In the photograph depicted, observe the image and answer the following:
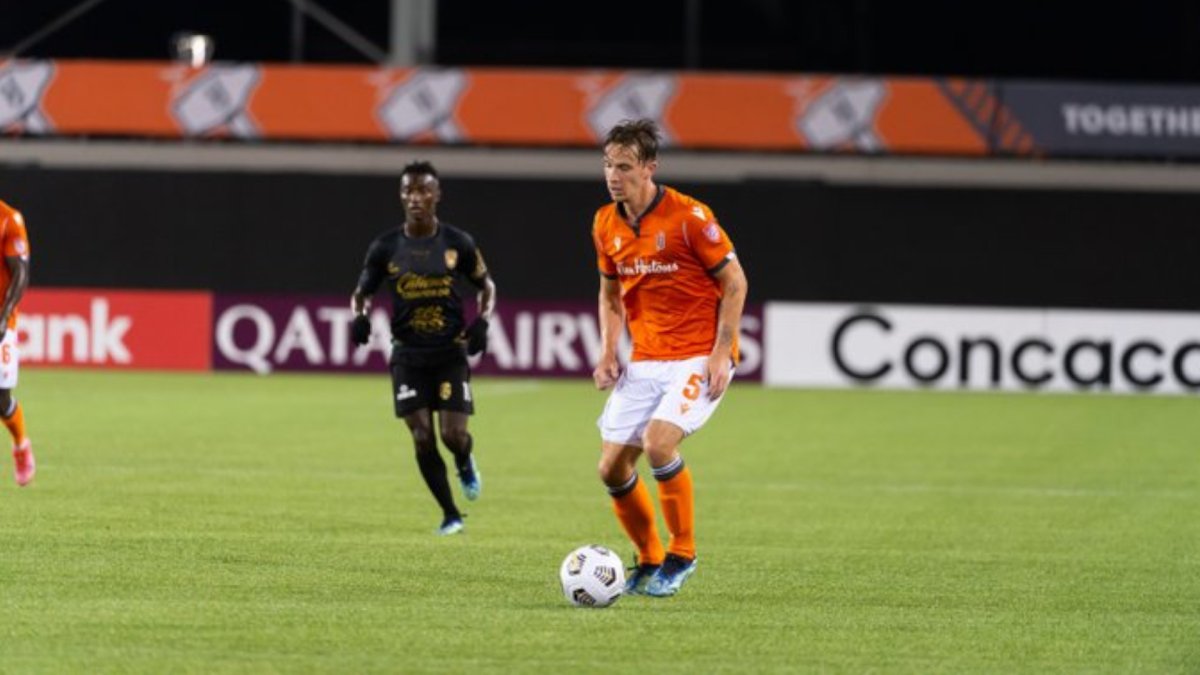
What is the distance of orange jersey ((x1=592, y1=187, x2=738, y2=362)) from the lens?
1070 centimetres

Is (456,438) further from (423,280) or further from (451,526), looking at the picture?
(423,280)

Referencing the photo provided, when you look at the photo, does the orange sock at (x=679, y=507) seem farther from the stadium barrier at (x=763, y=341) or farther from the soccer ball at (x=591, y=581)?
the stadium barrier at (x=763, y=341)

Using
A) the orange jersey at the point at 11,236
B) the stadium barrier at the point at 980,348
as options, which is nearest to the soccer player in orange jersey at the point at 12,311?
the orange jersey at the point at 11,236

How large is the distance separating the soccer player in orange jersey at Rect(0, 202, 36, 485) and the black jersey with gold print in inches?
88.3

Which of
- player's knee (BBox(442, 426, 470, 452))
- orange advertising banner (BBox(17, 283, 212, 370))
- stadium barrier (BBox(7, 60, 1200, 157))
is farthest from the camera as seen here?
orange advertising banner (BBox(17, 283, 212, 370))

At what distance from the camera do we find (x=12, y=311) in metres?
15.0

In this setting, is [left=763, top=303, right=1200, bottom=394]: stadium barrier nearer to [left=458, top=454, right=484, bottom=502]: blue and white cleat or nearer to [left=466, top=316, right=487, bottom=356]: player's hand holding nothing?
[left=458, top=454, right=484, bottom=502]: blue and white cleat

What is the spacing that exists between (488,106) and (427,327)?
713 inches

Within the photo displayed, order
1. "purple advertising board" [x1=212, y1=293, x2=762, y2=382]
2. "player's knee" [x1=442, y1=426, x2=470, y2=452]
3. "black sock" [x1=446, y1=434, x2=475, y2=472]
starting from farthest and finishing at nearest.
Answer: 1. "purple advertising board" [x1=212, y1=293, x2=762, y2=382]
2. "black sock" [x1=446, y1=434, x2=475, y2=472]
3. "player's knee" [x1=442, y1=426, x2=470, y2=452]

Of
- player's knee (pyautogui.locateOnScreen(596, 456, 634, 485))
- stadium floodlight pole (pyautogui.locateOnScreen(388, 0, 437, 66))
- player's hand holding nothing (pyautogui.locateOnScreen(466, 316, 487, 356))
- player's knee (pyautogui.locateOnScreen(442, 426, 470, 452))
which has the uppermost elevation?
stadium floodlight pole (pyautogui.locateOnScreen(388, 0, 437, 66))

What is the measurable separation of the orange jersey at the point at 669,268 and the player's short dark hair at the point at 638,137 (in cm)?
26

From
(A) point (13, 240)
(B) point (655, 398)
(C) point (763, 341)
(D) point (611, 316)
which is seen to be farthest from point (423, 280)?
(C) point (763, 341)

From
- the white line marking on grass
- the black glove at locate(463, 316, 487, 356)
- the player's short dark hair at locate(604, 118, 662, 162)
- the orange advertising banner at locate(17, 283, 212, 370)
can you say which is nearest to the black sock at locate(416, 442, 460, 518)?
the black glove at locate(463, 316, 487, 356)

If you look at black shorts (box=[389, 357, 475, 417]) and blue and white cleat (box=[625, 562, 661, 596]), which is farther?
black shorts (box=[389, 357, 475, 417])
